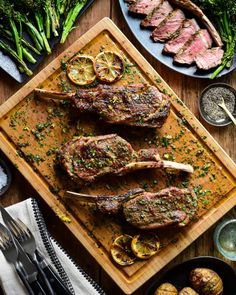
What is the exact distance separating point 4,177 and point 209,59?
241 cm

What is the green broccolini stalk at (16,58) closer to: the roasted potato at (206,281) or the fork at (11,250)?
the fork at (11,250)

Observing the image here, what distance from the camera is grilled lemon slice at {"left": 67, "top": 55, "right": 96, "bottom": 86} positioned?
730cm

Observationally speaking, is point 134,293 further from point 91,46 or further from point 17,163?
point 91,46

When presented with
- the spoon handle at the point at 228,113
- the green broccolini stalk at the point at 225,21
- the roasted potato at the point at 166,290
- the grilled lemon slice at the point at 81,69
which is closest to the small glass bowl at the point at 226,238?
the roasted potato at the point at 166,290

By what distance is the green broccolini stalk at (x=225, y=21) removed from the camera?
7477mm

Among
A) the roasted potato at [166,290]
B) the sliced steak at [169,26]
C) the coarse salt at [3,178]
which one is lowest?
the roasted potato at [166,290]

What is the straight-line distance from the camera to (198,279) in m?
7.14

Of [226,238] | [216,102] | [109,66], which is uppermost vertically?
[109,66]

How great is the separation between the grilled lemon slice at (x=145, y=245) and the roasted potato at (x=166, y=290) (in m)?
0.33

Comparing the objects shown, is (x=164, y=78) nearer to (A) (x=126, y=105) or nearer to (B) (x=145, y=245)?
(A) (x=126, y=105)

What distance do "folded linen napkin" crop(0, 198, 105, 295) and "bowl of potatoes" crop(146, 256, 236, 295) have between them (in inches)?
24.5

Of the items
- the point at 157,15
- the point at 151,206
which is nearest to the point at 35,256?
the point at 151,206

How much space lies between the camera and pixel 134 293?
292 inches

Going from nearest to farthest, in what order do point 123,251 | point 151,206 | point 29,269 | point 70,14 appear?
1. point 29,269
2. point 151,206
3. point 123,251
4. point 70,14
